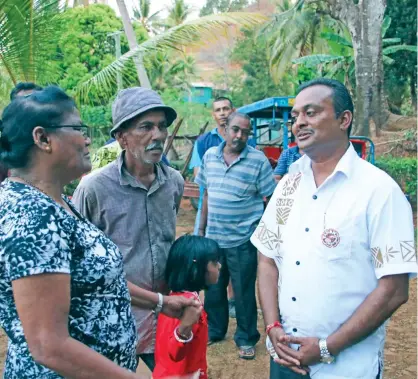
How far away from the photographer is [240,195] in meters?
4.32

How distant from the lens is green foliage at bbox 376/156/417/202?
1036 centimetres

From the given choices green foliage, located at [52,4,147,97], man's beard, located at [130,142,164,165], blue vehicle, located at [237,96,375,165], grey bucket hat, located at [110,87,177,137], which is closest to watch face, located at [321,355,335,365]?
man's beard, located at [130,142,164,165]

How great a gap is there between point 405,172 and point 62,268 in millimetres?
10232

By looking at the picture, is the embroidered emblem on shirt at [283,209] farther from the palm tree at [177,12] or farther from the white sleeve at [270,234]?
the palm tree at [177,12]

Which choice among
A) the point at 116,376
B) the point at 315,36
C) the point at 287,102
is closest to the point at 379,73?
the point at 287,102

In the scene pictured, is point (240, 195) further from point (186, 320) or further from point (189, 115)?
point (189, 115)

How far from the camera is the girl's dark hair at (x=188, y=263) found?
253cm

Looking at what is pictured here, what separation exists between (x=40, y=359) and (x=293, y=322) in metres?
1.12

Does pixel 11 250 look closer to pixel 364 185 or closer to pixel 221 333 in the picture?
pixel 364 185

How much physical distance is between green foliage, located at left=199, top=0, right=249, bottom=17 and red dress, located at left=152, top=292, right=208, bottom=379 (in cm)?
5195

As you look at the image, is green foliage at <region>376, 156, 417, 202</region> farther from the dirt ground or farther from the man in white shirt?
the man in white shirt

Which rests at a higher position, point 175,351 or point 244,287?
point 175,351

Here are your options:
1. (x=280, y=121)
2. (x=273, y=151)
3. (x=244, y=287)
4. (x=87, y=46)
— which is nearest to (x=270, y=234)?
(x=244, y=287)

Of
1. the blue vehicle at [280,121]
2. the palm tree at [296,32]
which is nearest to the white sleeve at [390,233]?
the blue vehicle at [280,121]
